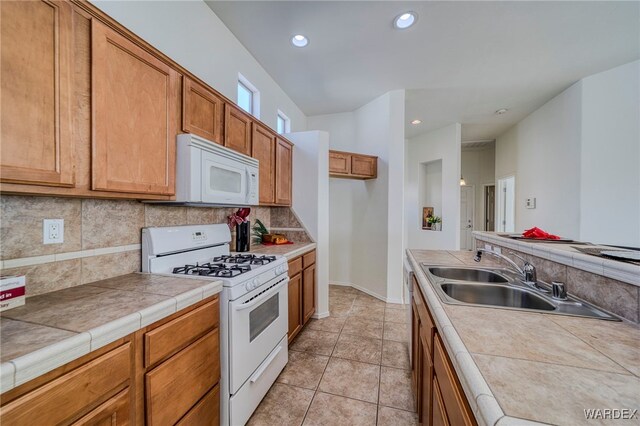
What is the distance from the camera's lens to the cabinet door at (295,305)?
246 cm

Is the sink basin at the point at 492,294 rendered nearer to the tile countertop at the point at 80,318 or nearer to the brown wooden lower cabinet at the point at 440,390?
the brown wooden lower cabinet at the point at 440,390

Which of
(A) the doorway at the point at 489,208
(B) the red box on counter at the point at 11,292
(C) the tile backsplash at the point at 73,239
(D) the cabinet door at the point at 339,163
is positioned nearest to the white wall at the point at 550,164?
(A) the doorway at the point at 489,208

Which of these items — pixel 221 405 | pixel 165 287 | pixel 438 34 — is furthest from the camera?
pixel 438 34

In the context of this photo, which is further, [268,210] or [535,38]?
[268,210]

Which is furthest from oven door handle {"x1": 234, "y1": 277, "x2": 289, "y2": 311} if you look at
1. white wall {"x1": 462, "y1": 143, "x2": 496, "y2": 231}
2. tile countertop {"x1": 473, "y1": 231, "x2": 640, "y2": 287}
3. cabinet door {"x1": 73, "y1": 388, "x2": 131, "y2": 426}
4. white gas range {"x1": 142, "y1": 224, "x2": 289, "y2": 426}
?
white wall {"x1": 462, "y1": 143, "x2": 496, "y2": 231}

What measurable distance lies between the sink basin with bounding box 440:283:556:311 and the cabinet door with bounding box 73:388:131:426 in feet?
4.94

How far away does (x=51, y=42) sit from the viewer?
1.00 meters

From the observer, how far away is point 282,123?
4.02 metres

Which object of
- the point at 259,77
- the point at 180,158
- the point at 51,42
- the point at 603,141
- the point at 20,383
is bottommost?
the point at 20,383

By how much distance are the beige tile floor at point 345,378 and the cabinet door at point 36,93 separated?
178cm

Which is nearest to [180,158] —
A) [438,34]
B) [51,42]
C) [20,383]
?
[51,42]

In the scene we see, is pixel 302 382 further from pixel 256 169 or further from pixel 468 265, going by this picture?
pixel 256 169

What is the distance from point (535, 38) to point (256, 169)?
3.11 metres

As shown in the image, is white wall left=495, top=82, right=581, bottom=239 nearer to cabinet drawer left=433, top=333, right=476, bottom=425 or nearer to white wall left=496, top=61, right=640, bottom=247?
white wall left=496, top=61, right=640, bottom=247
